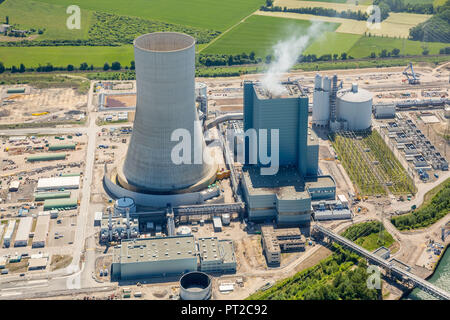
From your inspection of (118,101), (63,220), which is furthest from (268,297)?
(118,101)

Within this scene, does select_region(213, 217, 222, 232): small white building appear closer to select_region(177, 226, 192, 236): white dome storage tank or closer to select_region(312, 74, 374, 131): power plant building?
select_region(177, 226, 192, 236): white dome storage tank

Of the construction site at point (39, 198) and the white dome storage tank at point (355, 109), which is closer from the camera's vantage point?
the construction site at point (39, 198)

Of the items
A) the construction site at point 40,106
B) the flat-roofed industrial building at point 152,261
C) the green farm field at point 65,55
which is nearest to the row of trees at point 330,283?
the flat-roofed industrial building at point 152,261

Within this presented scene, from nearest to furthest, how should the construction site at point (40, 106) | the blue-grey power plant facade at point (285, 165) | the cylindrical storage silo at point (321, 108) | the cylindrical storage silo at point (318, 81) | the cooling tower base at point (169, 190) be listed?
the blue-grey power plant facade at point (285, 165), the cooling tower base at point (169, 190), the cylindrical storage silo at point (318, 81), the cylindrical storage silo at point (321, 108), the construction site at point (40, 106)

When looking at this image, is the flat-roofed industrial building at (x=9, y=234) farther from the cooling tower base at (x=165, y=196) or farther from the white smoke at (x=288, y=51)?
the white smoke at (x=288, y=51)

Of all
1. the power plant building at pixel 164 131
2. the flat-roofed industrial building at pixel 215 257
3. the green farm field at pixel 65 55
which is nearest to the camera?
the flat-roofed industrial building at pixel 215 257

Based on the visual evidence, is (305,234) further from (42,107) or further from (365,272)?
(42,107)

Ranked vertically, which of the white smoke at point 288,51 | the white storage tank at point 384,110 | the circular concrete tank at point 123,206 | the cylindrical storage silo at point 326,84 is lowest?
the circular concrete tank at point 123,206

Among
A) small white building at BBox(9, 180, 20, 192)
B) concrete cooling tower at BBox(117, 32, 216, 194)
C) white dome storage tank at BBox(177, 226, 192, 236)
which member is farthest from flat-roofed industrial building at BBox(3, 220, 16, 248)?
white dome storage tank at BBox(177, 226, 192, 236)
